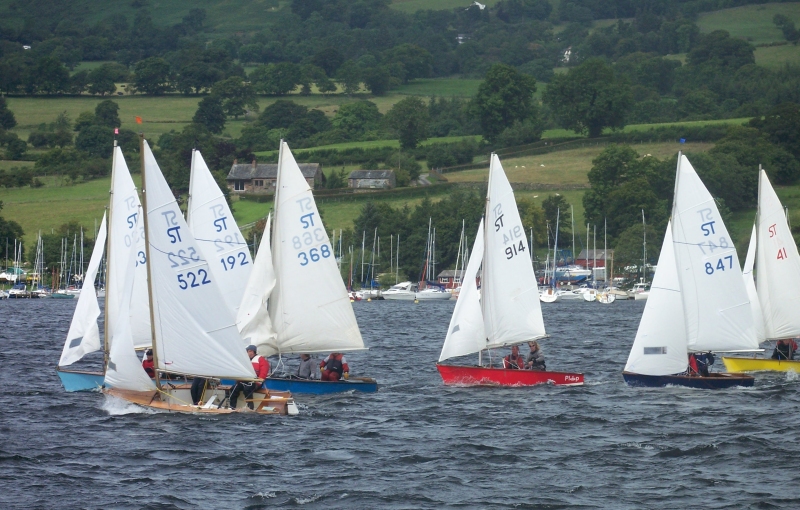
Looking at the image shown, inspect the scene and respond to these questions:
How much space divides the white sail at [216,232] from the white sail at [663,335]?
1154cm

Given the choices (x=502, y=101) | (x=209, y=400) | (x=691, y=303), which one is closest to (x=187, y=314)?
(x=209, y=400)

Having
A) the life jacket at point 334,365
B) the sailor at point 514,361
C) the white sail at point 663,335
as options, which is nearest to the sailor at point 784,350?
the white sail at point 663,335

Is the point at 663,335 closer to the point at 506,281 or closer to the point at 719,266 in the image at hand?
the point at 719,266

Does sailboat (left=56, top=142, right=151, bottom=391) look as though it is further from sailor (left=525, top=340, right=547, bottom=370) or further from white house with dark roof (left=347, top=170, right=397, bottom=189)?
white house with dark roof (left=347, top=170, right=397, bottom=189)

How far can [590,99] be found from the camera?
157250 mm

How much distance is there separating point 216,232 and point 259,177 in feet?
359

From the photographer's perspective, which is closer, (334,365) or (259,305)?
(259,305)

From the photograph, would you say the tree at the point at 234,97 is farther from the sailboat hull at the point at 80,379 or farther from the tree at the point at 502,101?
the sailboat hull at the point at 80,379

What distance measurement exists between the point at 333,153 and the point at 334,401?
12824 cm

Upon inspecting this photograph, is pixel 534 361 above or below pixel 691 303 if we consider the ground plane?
below

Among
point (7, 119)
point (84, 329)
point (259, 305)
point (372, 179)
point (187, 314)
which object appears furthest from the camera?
point (7, 119)

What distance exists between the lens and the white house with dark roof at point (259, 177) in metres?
143

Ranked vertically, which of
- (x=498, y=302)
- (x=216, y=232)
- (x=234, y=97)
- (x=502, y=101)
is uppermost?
(x=234, y=97)

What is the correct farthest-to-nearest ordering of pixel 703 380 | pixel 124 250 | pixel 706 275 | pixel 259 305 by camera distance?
pixel 706 275 → pixel 703 380 → pixel 124 250 → pixel 259 305
